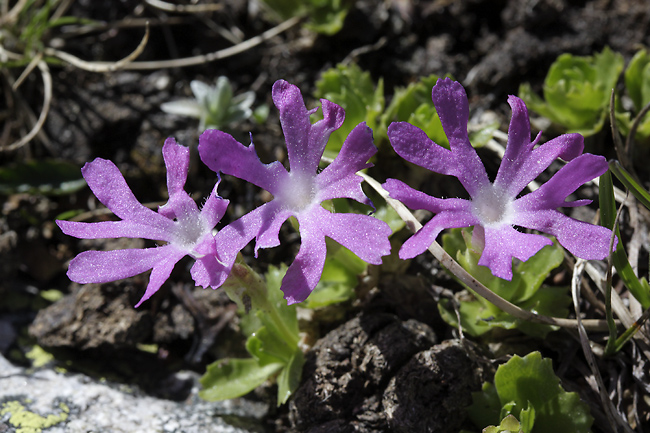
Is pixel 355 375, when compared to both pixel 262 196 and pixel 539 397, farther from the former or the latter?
pixel 262 196

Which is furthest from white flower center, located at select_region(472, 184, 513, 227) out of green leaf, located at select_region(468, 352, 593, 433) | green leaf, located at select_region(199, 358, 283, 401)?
green leaf, located at select_region(199, 358, 283, 401)

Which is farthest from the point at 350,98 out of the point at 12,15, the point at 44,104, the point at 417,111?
the point at 12,15

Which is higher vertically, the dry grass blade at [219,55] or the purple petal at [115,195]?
the dry grass blade at [219,55]

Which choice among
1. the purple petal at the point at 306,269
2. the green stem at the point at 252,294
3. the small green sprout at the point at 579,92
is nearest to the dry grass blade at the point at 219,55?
the small green sprout at the point at 579,92

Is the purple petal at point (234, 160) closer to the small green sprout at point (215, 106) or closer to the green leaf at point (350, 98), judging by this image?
the green leaf at point (350, 98)

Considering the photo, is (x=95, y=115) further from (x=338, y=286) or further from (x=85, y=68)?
(x=338, y=286)

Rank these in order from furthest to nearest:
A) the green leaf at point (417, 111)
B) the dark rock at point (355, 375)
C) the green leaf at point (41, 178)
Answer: the green leaf at point (41, 178) → the green leaf at point (417, 111) → the dark rock at point (355, 375)

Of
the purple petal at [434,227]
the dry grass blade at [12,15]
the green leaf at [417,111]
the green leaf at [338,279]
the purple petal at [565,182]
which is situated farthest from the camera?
the dry grass blade at [12,15]

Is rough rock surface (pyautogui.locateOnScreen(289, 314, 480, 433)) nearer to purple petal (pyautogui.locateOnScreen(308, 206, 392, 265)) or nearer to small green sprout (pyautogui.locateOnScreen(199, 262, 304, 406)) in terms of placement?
small green sprout (pyautogui.locateOnScreen(199, 262, 304, 406))
